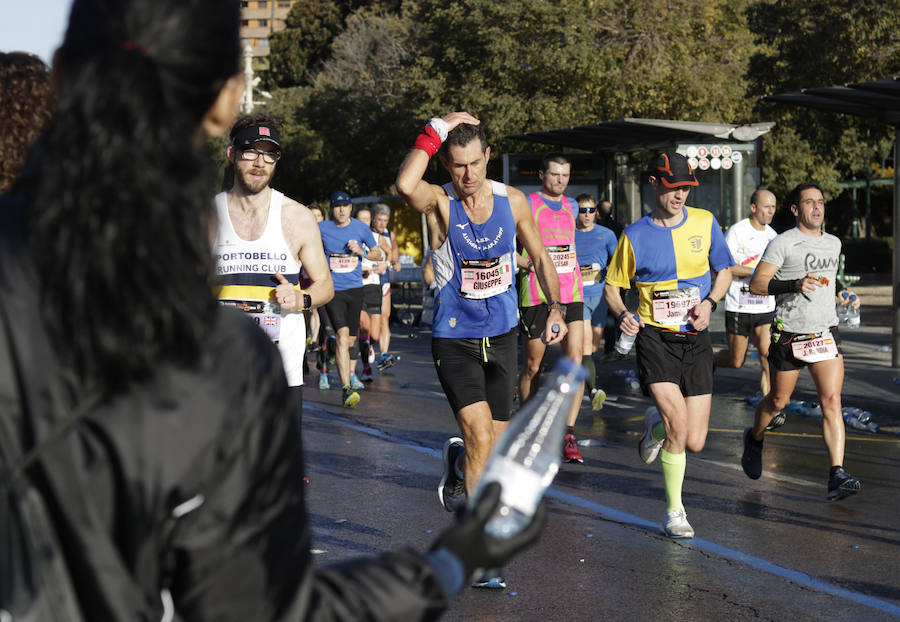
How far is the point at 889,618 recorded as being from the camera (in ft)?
16.4

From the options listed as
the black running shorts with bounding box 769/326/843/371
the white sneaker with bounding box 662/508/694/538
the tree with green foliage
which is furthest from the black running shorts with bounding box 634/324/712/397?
the tree with green foliage

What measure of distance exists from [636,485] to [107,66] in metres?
6.82

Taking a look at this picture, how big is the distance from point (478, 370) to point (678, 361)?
58.2 inches

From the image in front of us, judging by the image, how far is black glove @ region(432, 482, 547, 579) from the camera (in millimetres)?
1737

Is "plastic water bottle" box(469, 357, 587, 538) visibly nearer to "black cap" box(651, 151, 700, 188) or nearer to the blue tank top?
the blue tank top

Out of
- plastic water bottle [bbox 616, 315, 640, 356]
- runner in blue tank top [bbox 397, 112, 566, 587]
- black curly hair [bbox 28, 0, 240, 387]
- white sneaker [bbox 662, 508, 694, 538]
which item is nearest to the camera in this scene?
black curly hair [bbox 28, 0, 240, 387]

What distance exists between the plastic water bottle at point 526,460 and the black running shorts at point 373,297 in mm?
13026

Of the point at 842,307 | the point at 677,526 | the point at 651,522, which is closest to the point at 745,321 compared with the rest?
the point at 842,307

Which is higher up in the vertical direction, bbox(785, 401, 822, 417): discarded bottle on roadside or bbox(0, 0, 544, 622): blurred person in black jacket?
bbox(0, 0, 544, 622): blurred person in black jacket

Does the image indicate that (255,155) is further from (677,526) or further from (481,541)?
(481,541)

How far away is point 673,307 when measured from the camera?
6988 mm

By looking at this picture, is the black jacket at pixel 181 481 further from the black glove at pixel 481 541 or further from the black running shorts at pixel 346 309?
the black running shorts at pixel 346 309

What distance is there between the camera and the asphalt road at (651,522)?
5.31 m

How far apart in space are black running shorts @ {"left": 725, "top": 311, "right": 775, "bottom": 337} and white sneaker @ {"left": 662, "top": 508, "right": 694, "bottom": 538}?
5184mm
